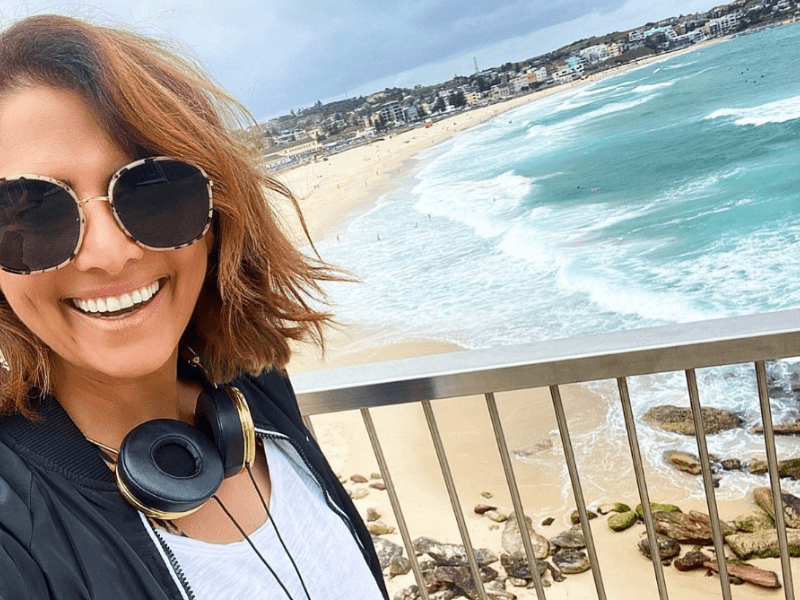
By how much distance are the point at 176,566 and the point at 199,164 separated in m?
0.36

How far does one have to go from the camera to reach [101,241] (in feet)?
2.04

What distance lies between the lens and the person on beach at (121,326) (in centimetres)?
59

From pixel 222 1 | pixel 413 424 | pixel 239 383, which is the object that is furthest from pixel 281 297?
pixel 222 1

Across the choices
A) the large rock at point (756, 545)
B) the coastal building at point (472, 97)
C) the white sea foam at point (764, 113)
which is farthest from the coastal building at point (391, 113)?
the large rock at point (756, 545)

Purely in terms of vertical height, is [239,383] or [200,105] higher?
[200,105]

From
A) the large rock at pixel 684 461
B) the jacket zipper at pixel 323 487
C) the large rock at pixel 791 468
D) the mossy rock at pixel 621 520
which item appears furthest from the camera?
A: the large rock at pixel 684 461

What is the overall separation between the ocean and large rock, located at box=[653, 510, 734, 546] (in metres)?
1.09

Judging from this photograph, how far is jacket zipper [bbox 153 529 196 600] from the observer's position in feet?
2.08

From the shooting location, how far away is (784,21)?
111 ft

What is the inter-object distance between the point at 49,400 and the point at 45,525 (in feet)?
0.44

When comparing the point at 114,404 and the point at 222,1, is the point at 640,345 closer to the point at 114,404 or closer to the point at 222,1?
the point at 114,404

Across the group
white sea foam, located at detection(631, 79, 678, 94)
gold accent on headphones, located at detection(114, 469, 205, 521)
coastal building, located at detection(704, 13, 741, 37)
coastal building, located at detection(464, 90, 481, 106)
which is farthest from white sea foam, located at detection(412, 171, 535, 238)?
coastal building, located at detection(704, 13, 741, 37)

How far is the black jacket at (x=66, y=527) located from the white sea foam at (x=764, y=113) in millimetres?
22084

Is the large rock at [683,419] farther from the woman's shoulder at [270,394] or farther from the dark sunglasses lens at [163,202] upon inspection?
the dark sunglasses lens at [163,202]
